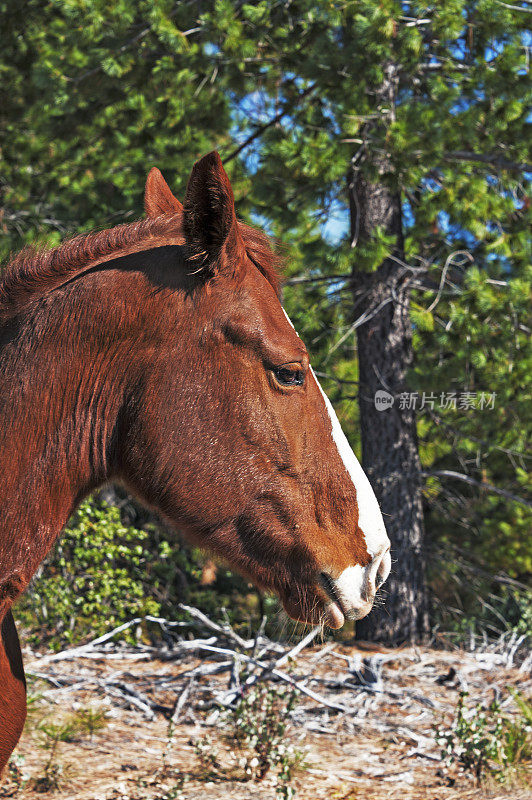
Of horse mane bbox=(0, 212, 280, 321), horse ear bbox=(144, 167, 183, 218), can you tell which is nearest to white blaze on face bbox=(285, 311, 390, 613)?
horse mane bbox=(0, 212, 280, 321)

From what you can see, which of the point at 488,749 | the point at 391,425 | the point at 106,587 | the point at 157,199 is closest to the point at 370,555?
the point at 157,199

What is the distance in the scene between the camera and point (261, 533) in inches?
71.9

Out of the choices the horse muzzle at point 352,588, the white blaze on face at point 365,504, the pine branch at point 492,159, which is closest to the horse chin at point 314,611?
the horse muzzle at point 352,588

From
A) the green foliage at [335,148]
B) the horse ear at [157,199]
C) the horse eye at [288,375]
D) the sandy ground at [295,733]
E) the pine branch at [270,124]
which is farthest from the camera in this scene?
the pine branch at [270,124]

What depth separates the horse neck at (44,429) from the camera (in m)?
1.66

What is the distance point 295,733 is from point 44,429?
301cm

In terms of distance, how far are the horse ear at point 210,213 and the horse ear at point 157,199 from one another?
1.29ft

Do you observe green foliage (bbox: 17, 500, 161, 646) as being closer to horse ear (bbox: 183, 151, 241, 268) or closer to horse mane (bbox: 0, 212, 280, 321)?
horse mane (bbox: 0, 212, 280, 321)

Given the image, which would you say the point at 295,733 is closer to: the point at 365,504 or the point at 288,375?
the point at 365,504

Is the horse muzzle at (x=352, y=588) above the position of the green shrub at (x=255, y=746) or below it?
above

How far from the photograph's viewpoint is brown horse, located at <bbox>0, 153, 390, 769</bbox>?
5.60 feet

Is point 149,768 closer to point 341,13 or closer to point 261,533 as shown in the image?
point 261,533

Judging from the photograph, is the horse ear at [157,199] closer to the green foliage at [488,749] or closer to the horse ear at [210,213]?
the horse ear at [210,213]

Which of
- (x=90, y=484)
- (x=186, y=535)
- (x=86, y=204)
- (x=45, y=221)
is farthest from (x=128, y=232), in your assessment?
(x=45, y=221)
